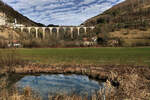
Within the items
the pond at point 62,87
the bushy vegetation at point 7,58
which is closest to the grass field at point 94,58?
the bushy vegetation at point 7,58

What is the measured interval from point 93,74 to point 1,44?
2228 inches

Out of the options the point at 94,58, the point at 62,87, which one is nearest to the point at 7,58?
the point at 62,87

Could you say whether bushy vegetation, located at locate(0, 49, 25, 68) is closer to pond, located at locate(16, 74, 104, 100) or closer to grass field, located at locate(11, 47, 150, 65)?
pond, located at locate(16, 74, 104, 100)

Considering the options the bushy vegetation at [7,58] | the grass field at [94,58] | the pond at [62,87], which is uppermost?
the bushy vegetation at [7,58]

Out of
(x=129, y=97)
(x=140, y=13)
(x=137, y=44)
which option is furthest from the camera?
(x=140, y=13)

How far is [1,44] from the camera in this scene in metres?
65.6

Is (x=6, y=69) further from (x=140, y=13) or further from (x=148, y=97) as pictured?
(x=140, y=13)

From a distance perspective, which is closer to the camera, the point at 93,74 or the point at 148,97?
the point at 148,97

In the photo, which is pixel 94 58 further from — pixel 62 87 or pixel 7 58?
pixel 62 87

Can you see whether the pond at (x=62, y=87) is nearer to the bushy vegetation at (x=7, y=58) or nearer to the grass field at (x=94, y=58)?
the bushy vegetation at (x=7, y=58)

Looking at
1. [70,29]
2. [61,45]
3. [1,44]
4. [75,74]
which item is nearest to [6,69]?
[75,74]

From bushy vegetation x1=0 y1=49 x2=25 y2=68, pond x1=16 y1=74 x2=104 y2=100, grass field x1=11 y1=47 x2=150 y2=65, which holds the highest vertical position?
bushy vegetation x1=0 y1=49 x2=25 y2=68

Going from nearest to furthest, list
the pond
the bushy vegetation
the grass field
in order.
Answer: the pond → the bushy vegetation → the grass field

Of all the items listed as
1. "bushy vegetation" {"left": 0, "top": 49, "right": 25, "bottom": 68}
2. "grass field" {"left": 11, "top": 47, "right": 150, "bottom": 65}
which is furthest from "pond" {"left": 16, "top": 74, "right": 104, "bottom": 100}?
"grass field" {"left": 11, "top": 47, "right": 150, "bottom": 65}
